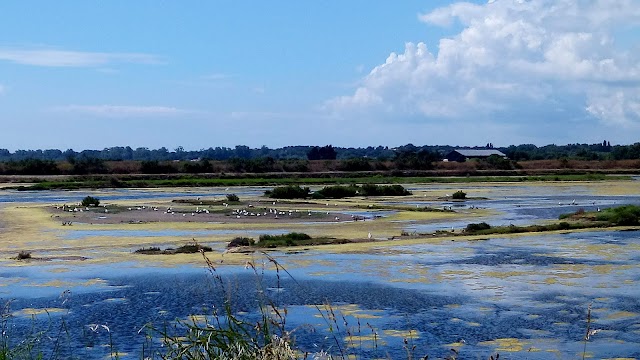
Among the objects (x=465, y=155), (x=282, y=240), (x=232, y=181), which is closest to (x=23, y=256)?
(x=282, y=240)

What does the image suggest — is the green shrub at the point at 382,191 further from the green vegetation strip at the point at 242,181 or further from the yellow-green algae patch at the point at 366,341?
the yellow-green algae patch at the point at 366,341

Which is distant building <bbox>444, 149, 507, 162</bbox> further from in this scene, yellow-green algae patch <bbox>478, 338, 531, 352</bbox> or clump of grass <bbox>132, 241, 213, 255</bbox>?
yellow-green algae patch <bbox>478, 338, 531, 352</bbox>

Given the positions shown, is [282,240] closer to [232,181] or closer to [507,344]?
[507,344]

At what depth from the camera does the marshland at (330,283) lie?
11508mm

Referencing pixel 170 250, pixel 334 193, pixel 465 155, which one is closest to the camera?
pixel 170 250

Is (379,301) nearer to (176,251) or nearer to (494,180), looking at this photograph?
(176,251)

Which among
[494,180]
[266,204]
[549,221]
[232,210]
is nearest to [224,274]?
[549,221]

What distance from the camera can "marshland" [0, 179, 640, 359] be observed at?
1151cm

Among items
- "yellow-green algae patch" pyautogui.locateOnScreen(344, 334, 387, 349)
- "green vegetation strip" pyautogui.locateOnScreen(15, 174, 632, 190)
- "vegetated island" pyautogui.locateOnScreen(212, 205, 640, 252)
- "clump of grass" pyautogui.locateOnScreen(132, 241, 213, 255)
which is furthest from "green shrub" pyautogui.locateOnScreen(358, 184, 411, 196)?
"yellow-green algae patch" pyautogui.locateOnScreen(344, 334, 387, 349)

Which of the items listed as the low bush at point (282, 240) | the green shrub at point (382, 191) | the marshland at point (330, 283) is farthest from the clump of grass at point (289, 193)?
the low bush at point (282, 240)

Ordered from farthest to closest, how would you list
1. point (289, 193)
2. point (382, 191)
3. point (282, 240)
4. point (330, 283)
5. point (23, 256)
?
point (382, 191), point (289, 193), point (282, 240), point (23, 256), point (330, 283)

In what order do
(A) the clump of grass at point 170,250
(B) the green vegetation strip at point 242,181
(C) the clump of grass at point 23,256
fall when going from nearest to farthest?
(C) the clump of grass at point 23,256, (A) the clump of grass at point 170,250, (B) the green vegetation strip at point 242,181

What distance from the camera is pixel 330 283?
1730cm

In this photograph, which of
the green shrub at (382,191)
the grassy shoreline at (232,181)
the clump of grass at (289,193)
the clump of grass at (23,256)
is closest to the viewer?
the clump of grass at (23,256)
